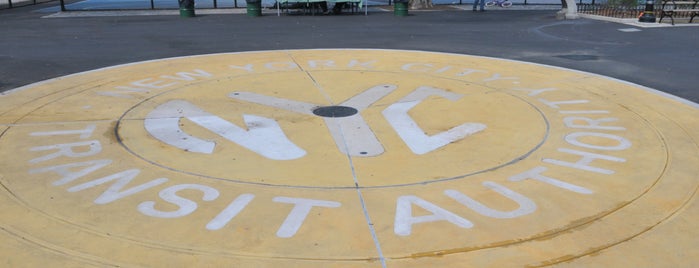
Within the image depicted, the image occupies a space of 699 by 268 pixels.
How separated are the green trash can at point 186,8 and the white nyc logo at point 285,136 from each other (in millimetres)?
13658

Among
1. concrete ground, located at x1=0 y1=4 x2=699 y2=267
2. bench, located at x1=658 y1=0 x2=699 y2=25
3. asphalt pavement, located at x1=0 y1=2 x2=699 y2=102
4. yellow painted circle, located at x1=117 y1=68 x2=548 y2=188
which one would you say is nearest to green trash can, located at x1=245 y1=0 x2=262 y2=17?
asphalt pavement, located at x1=0 y1=2 x2=699 y2=102

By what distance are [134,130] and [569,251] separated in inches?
209

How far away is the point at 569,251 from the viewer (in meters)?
4.26

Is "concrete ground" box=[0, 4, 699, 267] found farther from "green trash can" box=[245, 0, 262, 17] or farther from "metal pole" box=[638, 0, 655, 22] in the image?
"green trash can" box=[245, 0, 262, 17]

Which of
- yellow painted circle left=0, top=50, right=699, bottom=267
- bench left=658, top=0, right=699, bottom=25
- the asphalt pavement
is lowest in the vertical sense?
yellow painted circle left=0, top=50, right=699, bottom=267

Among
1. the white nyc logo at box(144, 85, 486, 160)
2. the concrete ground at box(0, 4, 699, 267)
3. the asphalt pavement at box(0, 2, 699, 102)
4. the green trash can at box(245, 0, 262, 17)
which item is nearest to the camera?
the concrete ground at box(0, 4, 699, 267)

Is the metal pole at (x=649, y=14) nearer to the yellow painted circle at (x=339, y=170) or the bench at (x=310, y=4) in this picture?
the yellow painted circle at (x=339, y=170)

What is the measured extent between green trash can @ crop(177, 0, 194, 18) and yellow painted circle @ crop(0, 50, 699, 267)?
11.9 metres

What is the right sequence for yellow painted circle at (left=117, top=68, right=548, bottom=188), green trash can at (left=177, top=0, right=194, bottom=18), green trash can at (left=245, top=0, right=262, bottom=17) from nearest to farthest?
yellow painted circle at (left=117, top=68, right=548, bottom=188) < green trash can at (left=177, top=0, right=194, bottom=18) < green trash can at (left=245, top=0, right=262, bottom=17)

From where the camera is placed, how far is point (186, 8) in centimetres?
2141

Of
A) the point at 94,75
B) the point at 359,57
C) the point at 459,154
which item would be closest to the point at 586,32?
the point at 359,57

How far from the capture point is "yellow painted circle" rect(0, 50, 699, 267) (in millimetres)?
4371

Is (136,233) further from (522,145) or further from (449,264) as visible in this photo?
(522,145)

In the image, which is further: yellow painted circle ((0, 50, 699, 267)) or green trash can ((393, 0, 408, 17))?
green trash can ((393, 0, 408, 17))
